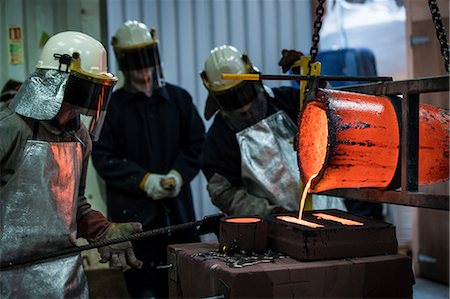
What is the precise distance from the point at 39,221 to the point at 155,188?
149 centimetres

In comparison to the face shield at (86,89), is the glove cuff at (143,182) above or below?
below

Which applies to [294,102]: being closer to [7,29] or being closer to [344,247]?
[344,247]

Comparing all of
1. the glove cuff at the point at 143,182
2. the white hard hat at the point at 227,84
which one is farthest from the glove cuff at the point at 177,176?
the white hard hat at the point at 227,84

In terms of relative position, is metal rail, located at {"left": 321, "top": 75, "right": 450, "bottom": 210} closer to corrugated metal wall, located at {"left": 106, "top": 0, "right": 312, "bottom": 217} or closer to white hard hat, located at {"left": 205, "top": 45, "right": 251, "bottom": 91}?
white hard hat, located at {"left": 205, "top": 45, "right": 251, "bottom": 91}

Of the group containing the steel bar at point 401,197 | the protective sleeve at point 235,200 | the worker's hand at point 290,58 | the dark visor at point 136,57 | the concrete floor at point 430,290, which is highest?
the dark visor at point 136,57

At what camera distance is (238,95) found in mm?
2936

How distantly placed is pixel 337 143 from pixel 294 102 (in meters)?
1.49

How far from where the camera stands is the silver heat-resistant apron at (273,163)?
2.93 metres

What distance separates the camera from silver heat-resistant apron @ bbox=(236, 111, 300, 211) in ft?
9.61

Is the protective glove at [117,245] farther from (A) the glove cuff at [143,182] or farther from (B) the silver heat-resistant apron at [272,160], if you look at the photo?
(A) the glove cuff at [143,182]

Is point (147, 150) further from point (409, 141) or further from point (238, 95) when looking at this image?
point (409, 141)

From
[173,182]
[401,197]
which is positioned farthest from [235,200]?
[401,197]

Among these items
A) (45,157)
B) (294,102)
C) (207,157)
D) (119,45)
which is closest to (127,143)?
(119,45)

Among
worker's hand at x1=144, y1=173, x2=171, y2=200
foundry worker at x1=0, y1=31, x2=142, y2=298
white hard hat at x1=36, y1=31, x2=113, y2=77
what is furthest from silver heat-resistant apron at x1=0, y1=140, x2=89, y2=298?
worker's hand at x1=144, y1=173, x2=171, y2=200
